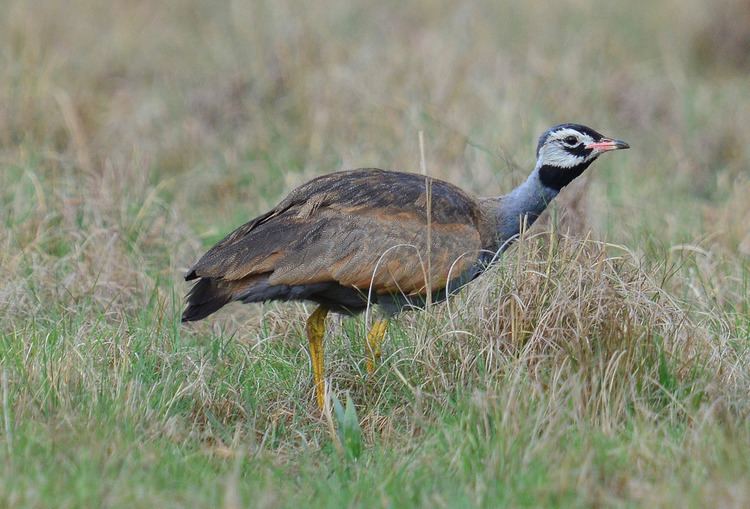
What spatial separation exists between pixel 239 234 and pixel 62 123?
11.4ft

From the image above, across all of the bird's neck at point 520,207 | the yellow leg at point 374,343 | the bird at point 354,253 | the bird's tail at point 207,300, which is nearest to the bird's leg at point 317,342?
the bird at point 354,253

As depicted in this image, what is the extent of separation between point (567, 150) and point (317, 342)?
1.54 metres

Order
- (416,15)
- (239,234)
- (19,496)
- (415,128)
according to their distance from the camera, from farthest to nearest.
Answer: (416,15) → (415,128) → (239,234) → (19,496)

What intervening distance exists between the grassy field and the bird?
15cm

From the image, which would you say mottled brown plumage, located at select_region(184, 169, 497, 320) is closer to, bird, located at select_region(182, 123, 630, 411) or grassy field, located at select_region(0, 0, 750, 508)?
bird, located at select_region(182, 123, 630, 411)

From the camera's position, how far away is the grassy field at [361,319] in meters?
4.15

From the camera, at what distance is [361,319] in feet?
18.8

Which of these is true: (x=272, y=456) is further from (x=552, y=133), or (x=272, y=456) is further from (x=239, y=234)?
(x=552, y=133)

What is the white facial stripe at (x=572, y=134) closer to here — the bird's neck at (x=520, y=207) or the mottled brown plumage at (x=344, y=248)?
the bird's neck at (x=520, y=207)

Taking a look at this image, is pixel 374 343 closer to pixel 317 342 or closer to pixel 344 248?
pixel 317 342

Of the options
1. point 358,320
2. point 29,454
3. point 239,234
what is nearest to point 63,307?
point 239,234

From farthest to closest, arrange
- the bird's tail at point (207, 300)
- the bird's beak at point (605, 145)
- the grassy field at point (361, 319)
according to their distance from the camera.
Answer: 1. the bird's beak at point (605, 145)
2. the bird's tail at point (207, 300)
3. the grassy field at point (361, 319)

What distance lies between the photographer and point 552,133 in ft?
19.3

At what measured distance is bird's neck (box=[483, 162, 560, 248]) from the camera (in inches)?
231
